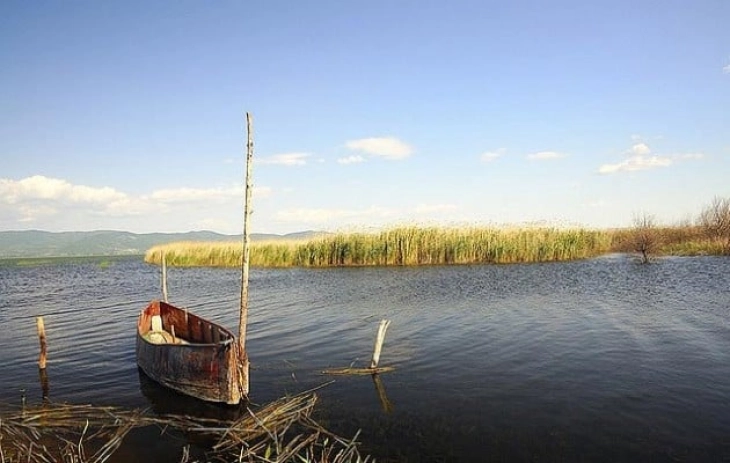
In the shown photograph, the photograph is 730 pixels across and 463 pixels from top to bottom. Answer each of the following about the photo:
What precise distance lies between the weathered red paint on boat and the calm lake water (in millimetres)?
389

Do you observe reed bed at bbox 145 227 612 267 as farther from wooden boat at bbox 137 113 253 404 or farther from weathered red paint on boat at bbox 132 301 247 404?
weathered red paint on boat at bbox 132 301 247 404

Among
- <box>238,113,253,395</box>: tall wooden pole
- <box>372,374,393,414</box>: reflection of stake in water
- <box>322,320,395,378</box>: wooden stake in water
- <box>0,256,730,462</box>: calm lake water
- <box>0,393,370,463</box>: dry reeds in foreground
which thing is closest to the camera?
<box>0,393,370,463</box>: dry reeds in foreground

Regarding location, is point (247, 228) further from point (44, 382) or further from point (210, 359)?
point (44, 382)

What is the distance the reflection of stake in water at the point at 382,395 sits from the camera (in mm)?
8742

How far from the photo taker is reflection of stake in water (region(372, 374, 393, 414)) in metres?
8.74

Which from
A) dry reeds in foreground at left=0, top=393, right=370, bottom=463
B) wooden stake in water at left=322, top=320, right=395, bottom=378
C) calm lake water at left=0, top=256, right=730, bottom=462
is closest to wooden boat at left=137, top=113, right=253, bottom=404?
calm lake water at left=0, top=256, right=730, bottom=462

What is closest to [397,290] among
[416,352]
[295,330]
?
[295,330]

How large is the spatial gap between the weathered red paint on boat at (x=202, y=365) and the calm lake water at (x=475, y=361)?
0.39m

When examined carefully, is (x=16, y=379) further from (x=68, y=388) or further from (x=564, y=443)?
(x=564, y=443)

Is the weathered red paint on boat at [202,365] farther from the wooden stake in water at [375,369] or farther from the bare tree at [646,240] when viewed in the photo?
the bare tree at [646,240]

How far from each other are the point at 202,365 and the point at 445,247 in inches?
1072

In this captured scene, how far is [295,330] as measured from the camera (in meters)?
15.7

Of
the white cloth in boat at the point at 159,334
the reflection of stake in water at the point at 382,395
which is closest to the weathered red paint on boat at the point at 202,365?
the white cloth in boat at the point at 159,334

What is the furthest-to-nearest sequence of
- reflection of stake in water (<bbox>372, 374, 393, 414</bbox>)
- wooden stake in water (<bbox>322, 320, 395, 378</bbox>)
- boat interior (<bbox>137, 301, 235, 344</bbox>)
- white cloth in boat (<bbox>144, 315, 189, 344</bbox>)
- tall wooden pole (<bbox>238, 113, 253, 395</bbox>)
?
white cloth in boat (<bbox>144, 315, 189, 344</bbox>) → boat interior (<bbox>137, 301, 235, 344</bbox>) → wooden stake in water (<bbox>322, 320, 395, 378</bbox>) → tall wooden pole (<bbox>238, 113, 253, 395</bbox>) → reflection of stake in water (<bbox>372, 374, 393, 414</bbox>)
